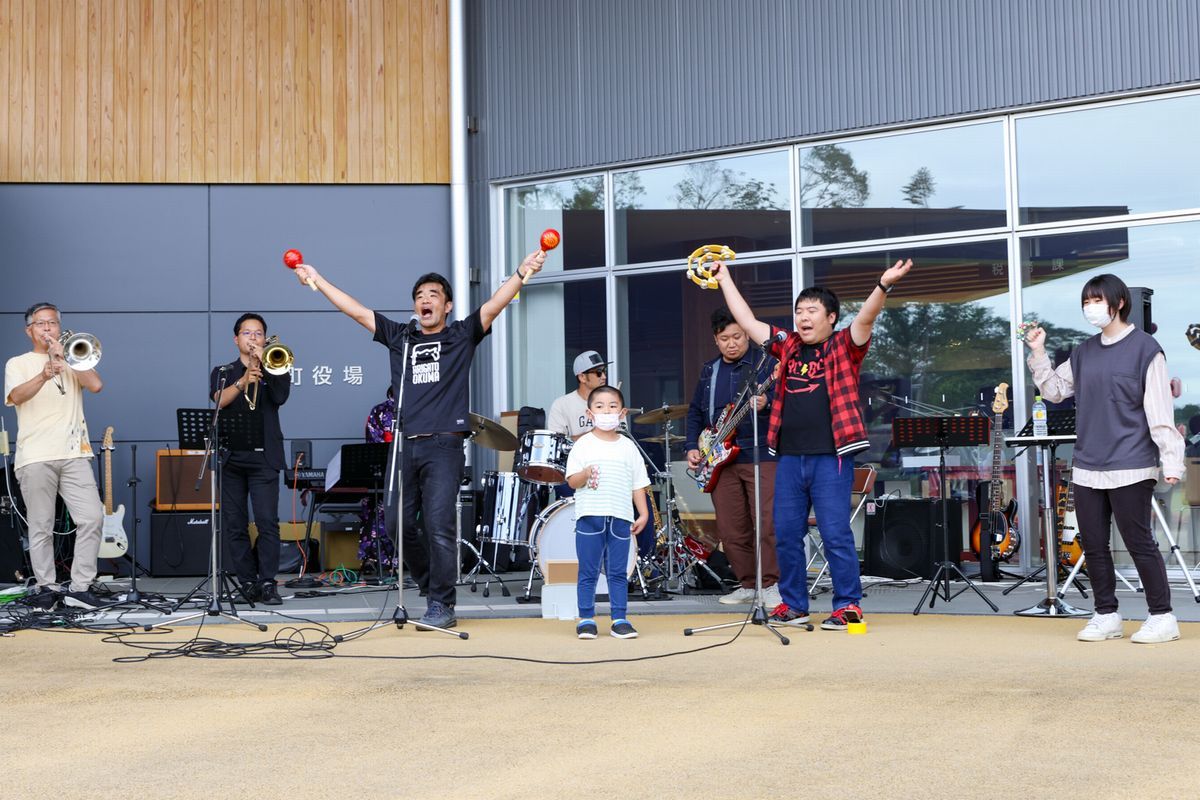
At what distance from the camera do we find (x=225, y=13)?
11445mm

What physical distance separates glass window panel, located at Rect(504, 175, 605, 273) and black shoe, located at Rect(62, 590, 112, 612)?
4952 mm

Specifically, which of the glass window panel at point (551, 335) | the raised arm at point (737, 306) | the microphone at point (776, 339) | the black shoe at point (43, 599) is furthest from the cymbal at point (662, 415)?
the black shoe at point (43, 599)

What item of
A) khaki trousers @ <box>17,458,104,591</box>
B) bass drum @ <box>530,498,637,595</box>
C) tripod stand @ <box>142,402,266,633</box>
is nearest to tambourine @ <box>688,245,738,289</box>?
bass drum @ <box>530,498,637,595</box>

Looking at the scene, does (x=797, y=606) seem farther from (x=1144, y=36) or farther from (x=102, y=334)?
(x=102, y=334)

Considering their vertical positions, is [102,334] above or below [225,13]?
below

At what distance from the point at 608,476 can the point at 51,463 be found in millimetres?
3355

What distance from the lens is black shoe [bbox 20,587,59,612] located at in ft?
24.8

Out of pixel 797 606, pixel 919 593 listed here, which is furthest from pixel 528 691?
pixel 919 593

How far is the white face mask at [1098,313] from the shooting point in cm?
591

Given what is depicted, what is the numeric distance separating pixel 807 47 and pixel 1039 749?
752 centimetres

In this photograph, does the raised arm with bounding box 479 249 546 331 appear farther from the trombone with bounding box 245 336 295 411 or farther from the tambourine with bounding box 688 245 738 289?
the trombone with bounding box 245 336 295 411

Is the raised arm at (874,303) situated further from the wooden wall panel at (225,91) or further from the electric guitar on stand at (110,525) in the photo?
the electric guitar on stand at (110,525)

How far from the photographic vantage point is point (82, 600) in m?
7.65

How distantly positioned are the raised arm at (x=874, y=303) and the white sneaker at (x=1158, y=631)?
1.75 meters
